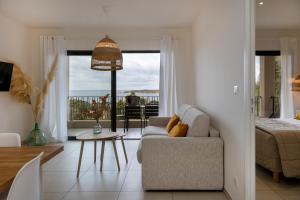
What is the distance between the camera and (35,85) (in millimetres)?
6137

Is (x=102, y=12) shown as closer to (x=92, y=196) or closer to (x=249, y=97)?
(x=92, y=196)

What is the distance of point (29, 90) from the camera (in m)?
5.45

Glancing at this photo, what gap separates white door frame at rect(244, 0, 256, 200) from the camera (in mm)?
2268

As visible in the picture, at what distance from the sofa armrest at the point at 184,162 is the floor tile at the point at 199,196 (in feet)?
0.22

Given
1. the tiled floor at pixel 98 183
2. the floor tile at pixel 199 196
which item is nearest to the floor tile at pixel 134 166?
the tiled floor at pixel 98 183

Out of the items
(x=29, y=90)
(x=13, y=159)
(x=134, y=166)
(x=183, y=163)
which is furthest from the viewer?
(x=29, y=90)

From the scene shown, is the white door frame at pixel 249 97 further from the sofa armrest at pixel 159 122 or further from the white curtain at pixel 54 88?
the white curtain at pixel 54 88

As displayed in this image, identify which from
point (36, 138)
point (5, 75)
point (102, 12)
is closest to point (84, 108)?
point (36, 138)

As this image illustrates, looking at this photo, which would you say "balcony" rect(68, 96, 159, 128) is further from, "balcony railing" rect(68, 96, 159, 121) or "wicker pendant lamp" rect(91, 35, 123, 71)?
"wicker pendant lamp" rect(91, 35, 123, 71)

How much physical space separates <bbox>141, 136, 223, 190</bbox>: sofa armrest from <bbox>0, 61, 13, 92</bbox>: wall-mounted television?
3.42 meters

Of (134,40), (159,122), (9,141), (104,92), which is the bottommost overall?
(159,122)

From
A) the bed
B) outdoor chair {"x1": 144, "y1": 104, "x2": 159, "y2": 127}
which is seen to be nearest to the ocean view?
outdoor chair {"x1": 144, "y1": 104, "x2": 159, "y2": 127}

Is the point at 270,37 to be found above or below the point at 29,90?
above

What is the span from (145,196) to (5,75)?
3.76m
